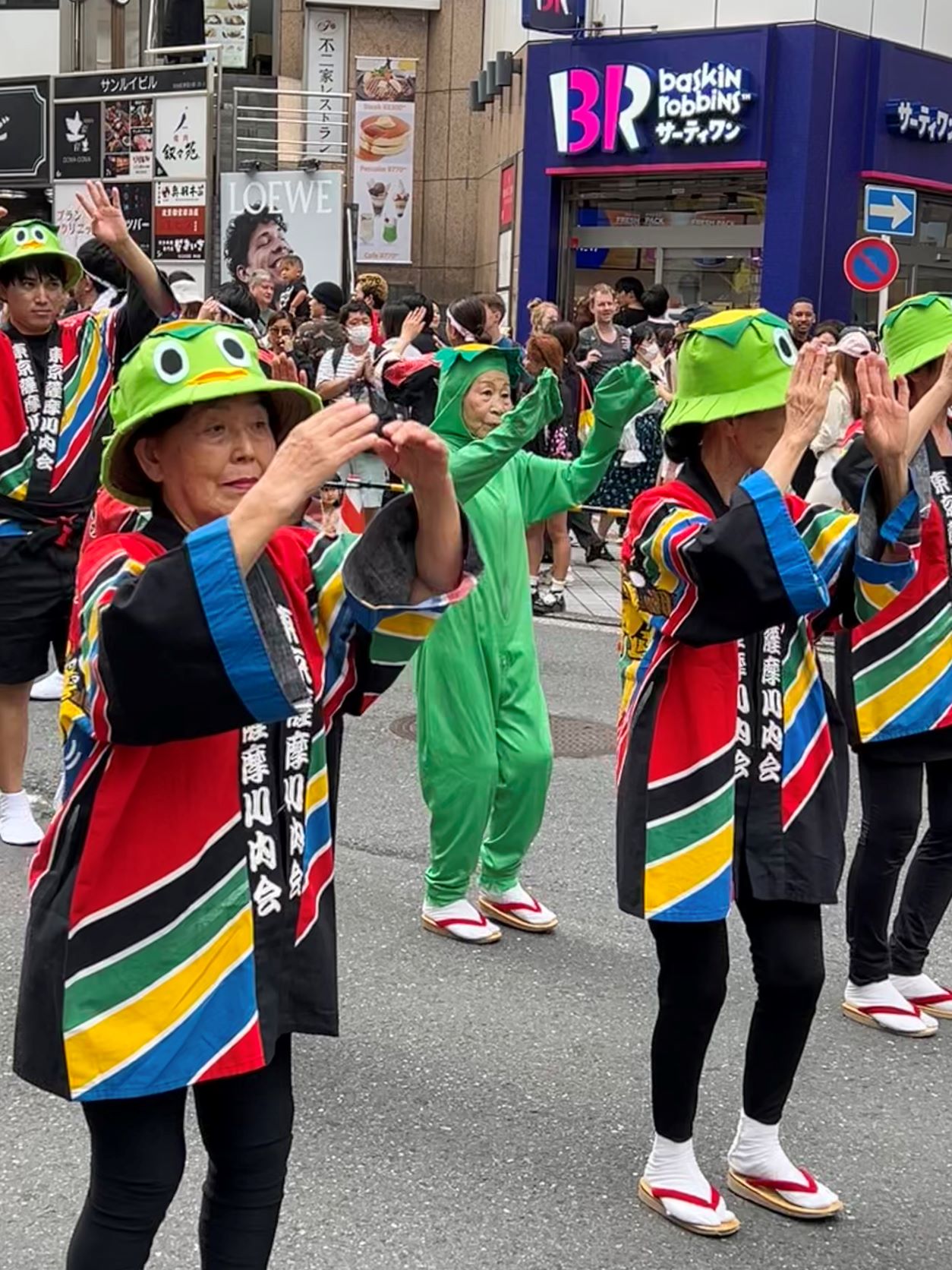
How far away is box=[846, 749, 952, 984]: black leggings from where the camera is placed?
438cm

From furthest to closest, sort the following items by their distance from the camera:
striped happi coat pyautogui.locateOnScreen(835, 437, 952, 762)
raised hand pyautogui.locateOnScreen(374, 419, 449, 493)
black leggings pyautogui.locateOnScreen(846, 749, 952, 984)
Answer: black leggings pyautogui.locateOnScreen(846, 749, 952, 984)
striped happi coat pyautogui.locateOnScreen(835, 437, 952, 762)
raised hand pyautogui.locateOnScreen(374, 419, 449, 493)

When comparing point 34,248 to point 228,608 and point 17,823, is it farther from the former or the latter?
point 228,608

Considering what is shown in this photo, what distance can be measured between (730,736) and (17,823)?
3.33 meters

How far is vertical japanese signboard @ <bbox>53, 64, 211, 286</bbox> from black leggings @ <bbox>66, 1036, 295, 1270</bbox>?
58.8 ft

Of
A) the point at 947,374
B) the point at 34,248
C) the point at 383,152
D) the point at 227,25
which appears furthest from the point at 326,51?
the point at 947,374

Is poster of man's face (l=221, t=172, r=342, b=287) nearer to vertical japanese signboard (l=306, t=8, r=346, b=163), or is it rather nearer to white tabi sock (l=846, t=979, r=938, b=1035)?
vertical japanese signboard (l=306, t=8, r=346, b=163)

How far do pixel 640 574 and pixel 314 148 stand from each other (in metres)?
20.9

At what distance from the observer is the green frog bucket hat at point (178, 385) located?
7.70 ft

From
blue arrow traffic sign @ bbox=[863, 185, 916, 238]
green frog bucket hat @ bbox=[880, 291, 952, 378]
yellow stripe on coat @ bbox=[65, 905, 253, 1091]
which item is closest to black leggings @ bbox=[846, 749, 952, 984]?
green frog bucket hat @ bbox=[880, 291, 952, 378]

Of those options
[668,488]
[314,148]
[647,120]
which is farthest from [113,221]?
[314,148]

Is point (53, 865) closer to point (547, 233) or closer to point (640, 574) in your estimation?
point (640, 574)

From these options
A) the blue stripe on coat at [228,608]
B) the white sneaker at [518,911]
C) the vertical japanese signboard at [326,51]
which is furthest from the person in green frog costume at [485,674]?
the vertical japanese signboard at [326,51]

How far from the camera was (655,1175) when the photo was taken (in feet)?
11.4

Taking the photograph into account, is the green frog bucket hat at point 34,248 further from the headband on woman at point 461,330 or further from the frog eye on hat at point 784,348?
the frog eye on hat at point 784,348
